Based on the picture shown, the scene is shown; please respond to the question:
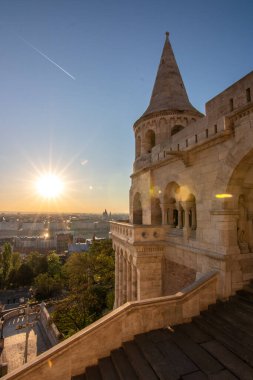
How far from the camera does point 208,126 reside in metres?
8.05

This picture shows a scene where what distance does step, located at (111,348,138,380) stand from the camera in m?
4.38

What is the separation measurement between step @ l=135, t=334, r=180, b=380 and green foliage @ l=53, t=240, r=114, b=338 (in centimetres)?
1749

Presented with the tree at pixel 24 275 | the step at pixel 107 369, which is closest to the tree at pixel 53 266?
the tree at pixel 24 275

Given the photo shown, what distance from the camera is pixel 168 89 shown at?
1496 centimetres

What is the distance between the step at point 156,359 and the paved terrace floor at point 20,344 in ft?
59.6

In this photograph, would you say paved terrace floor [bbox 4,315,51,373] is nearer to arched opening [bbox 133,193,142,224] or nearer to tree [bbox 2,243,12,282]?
arched opening [bbox 133,193,142,224]

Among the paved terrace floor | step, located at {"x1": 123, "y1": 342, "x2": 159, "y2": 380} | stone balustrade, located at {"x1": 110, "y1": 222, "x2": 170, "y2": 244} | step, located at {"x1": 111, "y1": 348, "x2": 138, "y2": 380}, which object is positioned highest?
stone balustrade, located at {"x1": 110, "y1": 222, "x2": 170, "y2": 244}

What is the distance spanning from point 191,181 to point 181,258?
3177 millimetres

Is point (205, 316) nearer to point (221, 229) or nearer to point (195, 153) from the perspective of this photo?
point (221, 229)

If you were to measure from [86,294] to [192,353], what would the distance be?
66.1ft

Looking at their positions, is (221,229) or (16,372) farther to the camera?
(221,229)

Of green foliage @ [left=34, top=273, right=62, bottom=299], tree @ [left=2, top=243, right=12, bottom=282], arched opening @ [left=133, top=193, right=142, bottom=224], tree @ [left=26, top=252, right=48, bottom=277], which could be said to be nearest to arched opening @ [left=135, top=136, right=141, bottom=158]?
arched opening @ [left=133, top=193, right=142, bottom=224]

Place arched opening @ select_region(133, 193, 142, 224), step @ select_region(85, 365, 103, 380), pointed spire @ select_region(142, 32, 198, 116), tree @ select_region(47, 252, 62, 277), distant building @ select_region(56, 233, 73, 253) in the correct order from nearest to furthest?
step @ select_region(85, 365, 103, 380) → pointed spire @ select_region(142, 32, 198, 116) → arched opening @ select_region(133, 193, 142, 224) → tree @ select_region(47, 252, 62, 277) → distant building @ select_region(56, 233, 73, 253)

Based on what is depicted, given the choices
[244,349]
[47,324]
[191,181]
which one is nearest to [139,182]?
[191,181]
